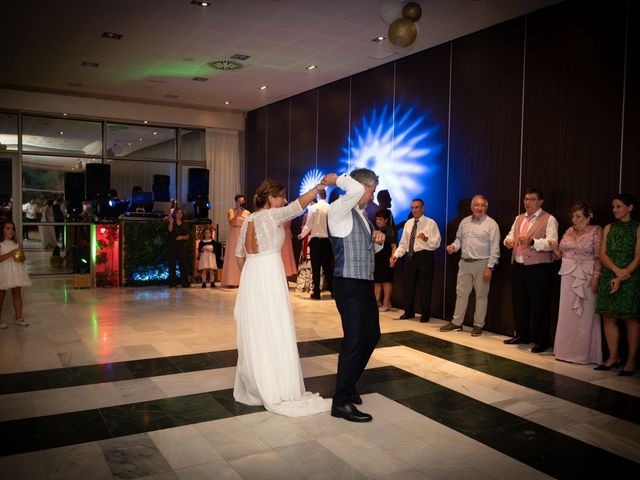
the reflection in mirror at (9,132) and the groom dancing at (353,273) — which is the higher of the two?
the reflection in mirror at (9,132)

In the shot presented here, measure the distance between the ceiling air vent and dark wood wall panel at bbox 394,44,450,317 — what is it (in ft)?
9.25

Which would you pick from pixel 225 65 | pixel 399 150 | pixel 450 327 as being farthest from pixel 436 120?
pixel 225 65

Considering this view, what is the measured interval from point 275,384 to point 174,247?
21.6ft

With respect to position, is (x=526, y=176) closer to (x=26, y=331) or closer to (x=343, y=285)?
(x=343, y=285)

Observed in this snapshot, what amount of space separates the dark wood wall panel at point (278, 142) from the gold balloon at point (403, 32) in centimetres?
614

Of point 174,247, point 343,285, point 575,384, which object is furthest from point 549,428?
point 174,247

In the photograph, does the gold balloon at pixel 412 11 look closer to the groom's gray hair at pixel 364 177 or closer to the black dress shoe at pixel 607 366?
the groom's gray hair at pixel 364 177

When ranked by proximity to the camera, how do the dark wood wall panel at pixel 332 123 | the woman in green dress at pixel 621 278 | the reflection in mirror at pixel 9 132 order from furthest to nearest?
1. the reflection in mirror at pixel 9 132
2. the dark wood wall panel at pixel 332 123
3. the woman in green dress at pixel 621 278

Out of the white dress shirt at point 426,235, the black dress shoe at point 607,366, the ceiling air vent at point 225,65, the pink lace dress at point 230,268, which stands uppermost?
the ceiling air vent at point 225,65

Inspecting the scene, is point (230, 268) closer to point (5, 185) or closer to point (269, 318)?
point (5, 185)

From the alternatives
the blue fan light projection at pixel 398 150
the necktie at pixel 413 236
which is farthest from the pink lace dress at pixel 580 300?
the blue fan light projection at pixel 398 150

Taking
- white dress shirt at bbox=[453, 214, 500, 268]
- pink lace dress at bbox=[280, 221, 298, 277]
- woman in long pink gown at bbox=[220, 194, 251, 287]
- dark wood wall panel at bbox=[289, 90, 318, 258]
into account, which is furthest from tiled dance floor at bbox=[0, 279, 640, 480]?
dark wood wall panel at bbox=[289, 90, 318, 258]

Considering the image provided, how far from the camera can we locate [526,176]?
628cm

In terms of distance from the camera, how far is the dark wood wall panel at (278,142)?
37.1ft
